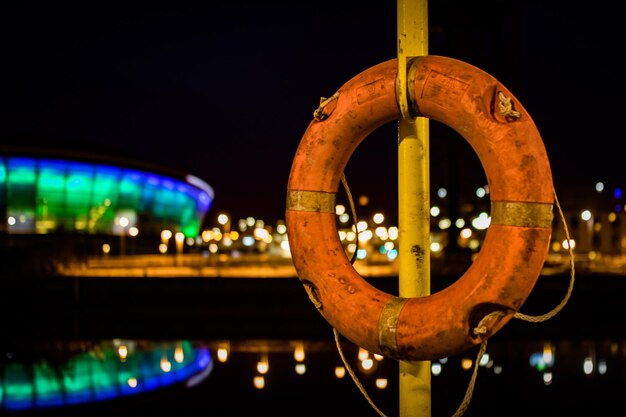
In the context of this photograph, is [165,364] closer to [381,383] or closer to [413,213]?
[381,383]

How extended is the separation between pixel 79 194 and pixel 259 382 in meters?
53.2

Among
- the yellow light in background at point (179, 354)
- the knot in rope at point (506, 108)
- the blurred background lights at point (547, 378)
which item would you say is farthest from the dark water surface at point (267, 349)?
the knot in rope at point (506, 108)

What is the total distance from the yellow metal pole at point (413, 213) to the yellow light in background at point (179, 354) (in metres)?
6.69

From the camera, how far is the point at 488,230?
4336 millimetres

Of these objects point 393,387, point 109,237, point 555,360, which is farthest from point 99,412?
point 109,237

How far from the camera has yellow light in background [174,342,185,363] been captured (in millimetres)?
10959

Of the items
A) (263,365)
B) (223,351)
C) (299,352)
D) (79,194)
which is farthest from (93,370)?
(79,194)

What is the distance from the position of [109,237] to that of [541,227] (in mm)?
57909

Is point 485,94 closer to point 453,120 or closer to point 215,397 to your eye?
point 453,120

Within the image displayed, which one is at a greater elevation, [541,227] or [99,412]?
[541,227]

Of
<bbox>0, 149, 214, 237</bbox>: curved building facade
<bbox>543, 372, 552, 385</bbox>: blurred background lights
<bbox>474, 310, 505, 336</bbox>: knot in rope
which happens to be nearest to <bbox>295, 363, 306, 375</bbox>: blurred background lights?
<bbox>543, 372, 552, 385</bbox>: blurred background lights

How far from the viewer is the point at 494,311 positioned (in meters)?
4.20

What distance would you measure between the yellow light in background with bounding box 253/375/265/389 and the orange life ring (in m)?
4.63

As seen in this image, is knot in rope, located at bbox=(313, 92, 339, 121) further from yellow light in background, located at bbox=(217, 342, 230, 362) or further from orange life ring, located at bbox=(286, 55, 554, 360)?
yellow light in background, located at bbox=(217, 342, 230, 362)
